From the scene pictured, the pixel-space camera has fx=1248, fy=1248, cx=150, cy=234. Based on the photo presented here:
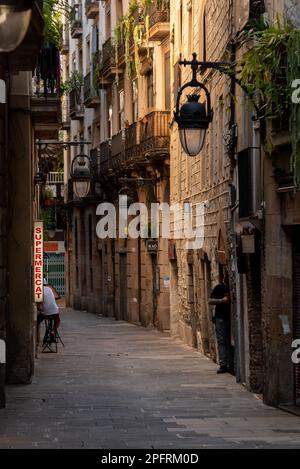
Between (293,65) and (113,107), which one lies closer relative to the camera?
(293,65)

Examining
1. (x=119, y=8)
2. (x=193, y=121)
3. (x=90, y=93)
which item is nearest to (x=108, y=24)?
(x=119, y=8)

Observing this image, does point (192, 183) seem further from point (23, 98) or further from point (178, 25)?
point (23, 98)

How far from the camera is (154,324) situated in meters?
36.8

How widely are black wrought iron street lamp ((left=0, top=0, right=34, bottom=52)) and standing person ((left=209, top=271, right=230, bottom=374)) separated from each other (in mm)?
13537

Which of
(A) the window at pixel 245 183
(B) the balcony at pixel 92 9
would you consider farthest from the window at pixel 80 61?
(A) the window at pixel 245 183

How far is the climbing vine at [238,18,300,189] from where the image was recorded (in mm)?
14227

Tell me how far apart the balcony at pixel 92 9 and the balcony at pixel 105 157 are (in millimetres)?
6609

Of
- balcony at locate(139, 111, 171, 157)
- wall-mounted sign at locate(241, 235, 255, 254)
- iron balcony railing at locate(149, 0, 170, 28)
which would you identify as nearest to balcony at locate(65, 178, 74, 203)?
balcony at locate(139, 111, 171, 157)

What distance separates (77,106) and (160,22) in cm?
2036

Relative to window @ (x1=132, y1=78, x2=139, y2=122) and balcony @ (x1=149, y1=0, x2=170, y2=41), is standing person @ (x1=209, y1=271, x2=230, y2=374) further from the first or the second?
window @ (x1=132, y1=78, x2=139, y2=122)

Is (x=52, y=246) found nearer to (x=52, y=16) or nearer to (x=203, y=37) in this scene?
(x=203, y=37)

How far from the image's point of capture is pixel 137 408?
16344 millimetres

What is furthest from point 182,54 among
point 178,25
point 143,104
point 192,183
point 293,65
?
point 293,65

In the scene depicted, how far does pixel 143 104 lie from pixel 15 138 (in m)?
18.1
